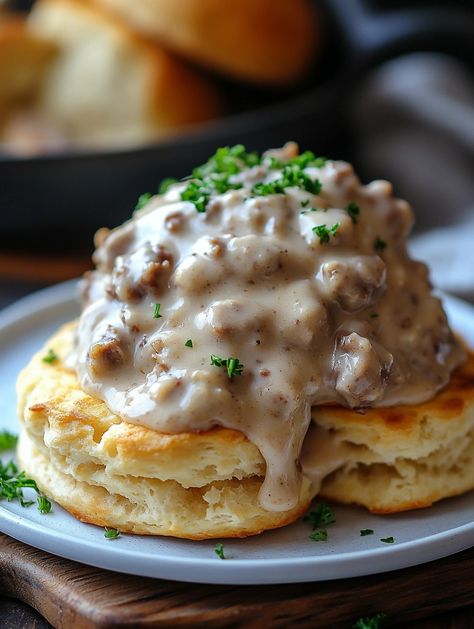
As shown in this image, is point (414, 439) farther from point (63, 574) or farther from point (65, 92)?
point (65, 92)

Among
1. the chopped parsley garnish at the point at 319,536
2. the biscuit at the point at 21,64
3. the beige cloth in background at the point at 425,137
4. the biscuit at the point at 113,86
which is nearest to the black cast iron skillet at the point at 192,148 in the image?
the biscuit at the point at 113,86

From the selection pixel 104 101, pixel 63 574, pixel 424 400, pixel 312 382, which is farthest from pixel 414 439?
pixel 104 101

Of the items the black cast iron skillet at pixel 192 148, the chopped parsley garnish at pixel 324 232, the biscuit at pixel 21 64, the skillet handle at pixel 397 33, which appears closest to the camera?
the chopped parsley garnish at pixel 324 232

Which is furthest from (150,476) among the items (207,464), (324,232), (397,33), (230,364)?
(397,33)

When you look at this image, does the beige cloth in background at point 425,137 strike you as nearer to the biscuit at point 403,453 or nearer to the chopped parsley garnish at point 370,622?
the biscuit at point 403,453

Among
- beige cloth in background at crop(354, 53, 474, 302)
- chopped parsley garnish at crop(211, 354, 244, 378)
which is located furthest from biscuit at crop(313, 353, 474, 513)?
beige cloth in background at crop(354, 53, 474, 302)

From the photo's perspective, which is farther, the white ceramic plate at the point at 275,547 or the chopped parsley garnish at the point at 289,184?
the chopped parsley garnish at the point at 289,184

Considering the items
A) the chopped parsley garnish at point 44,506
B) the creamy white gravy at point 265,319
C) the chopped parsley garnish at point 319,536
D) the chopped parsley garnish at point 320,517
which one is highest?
the creamy white gravy at point 265,319
